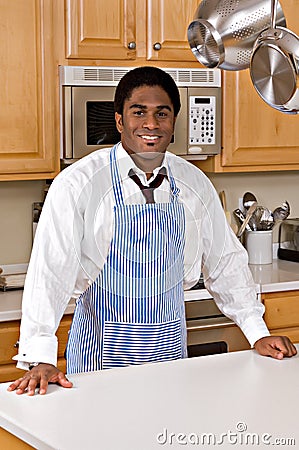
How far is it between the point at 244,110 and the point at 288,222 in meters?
0.76

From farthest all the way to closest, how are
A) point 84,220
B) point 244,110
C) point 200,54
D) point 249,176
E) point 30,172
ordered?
point 249,176 < point 244,110 < point 30,172 < point 84,220 < point 200,54

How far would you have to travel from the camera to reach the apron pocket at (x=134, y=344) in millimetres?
2268

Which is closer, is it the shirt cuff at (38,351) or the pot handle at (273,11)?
the pot handle at (273,11)

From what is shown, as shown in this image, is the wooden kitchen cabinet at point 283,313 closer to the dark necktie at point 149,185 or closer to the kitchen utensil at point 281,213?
the kitchen utensil at point 281,213

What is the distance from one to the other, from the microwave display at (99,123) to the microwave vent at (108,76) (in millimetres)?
90

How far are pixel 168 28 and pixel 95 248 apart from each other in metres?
1.50

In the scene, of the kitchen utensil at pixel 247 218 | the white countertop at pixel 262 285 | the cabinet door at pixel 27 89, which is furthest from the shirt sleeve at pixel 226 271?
the kitchen utensil at pixel 247 218

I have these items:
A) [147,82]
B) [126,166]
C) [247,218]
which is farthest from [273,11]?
[247,218]

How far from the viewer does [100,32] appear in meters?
3.29

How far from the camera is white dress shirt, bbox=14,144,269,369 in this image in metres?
2.10

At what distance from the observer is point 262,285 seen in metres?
3.49

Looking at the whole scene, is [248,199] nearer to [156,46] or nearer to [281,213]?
[281,213]

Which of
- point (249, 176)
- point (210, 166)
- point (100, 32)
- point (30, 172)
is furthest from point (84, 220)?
point (249, 176)

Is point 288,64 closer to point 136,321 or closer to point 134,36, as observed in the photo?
point 136,321
